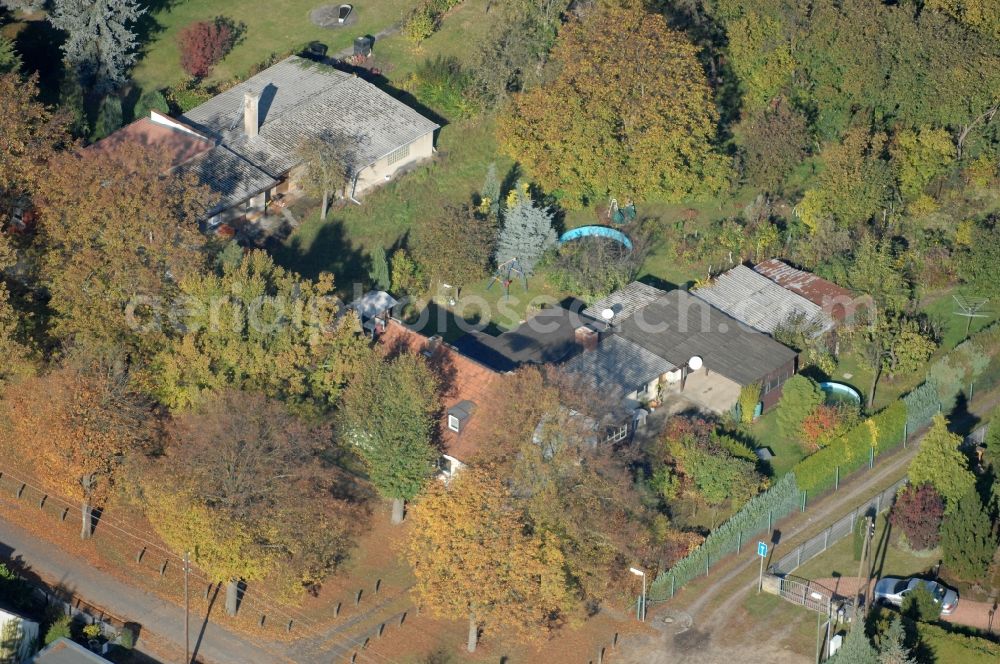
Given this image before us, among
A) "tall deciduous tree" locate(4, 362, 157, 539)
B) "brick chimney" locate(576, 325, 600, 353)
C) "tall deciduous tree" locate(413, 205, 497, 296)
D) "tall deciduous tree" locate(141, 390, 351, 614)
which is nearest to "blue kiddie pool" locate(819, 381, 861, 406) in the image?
"brick chimney" locate(576, 325, 600, 353)

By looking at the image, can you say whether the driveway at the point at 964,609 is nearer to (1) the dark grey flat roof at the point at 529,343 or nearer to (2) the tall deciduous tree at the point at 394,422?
(1) the dark grey flat roof at the point at 529,343

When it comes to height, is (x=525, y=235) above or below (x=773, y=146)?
below

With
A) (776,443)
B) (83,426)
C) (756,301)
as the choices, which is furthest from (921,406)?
(83,426)

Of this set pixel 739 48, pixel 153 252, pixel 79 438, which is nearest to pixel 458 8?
pixel 739 48

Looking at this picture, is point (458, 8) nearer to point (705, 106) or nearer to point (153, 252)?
point (705, 106)

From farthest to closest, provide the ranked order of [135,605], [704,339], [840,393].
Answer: [704,339] → [840,393] → [135,605]

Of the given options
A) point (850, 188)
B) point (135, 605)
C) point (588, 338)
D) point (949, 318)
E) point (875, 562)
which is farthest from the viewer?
point (850, 188)

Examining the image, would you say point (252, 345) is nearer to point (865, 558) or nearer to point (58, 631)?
point (58, 631)
